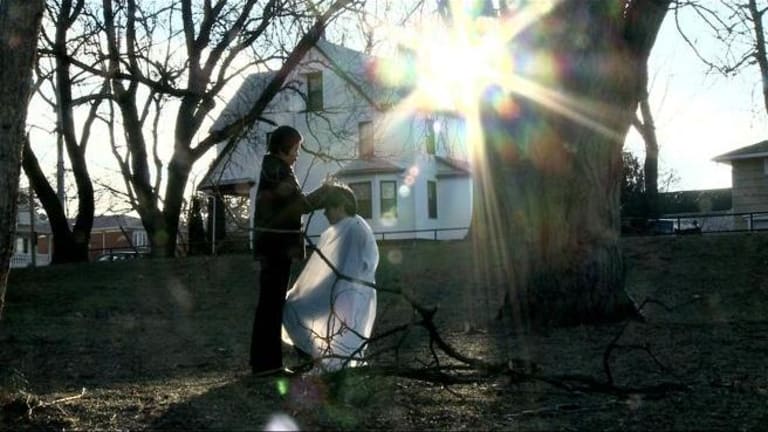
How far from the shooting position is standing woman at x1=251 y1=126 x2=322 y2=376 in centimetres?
557

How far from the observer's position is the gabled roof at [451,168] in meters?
40.4

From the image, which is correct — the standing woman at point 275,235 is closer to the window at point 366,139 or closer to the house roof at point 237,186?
the window at point 366,139

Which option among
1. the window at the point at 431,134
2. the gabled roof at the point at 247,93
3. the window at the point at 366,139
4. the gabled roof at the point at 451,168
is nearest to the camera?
the window at the point at 431,134

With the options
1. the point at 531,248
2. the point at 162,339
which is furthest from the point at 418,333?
the point at 162,339

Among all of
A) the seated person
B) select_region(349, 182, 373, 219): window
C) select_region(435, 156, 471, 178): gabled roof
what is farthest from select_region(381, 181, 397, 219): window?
the seated person

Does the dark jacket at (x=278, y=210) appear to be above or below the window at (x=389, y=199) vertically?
below

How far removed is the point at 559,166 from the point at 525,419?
3.94m

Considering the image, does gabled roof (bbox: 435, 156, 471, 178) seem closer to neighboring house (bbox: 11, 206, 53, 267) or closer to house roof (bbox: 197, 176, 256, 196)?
house roof (bbox: 197, 176, 256, 196)

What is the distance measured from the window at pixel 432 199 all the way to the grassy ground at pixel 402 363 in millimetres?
26722

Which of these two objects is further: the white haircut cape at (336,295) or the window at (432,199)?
the window at (432,199)

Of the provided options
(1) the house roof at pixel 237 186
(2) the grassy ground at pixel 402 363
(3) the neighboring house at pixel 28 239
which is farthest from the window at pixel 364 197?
(3) the neighboring house at pixel 28 239

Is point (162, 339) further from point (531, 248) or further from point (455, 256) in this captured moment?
point (455, 256)

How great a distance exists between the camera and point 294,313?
6070 mm

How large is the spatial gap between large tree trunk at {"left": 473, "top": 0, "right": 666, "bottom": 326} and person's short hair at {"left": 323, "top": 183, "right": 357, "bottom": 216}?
260 centimetres
